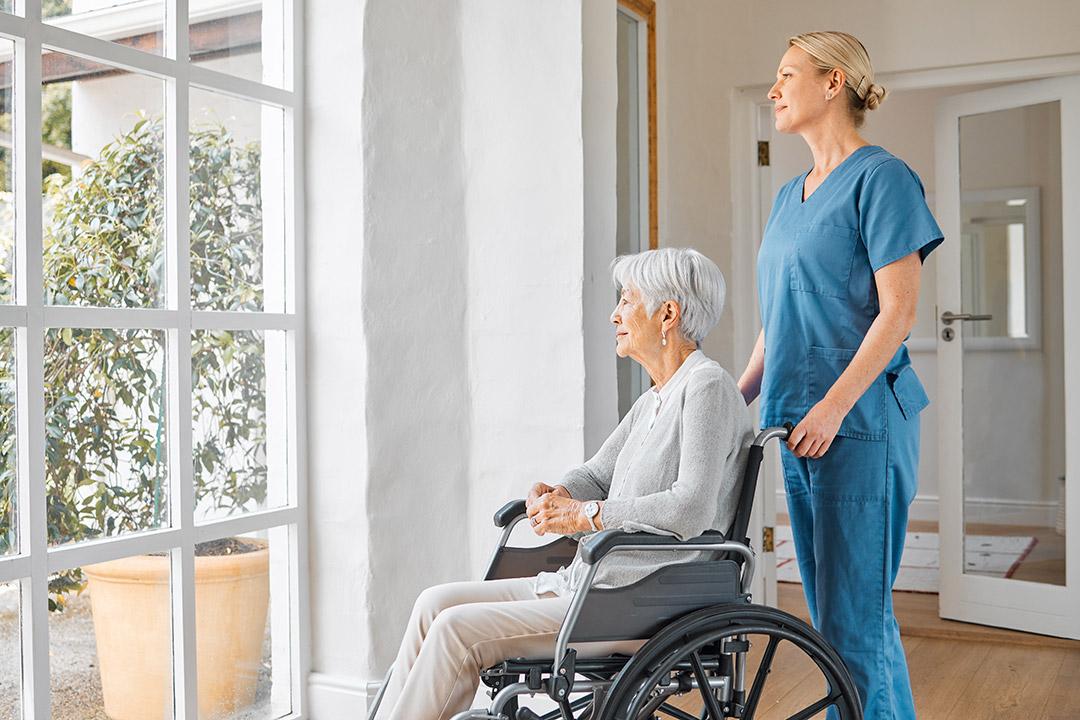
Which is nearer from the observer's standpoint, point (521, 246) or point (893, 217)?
point (893, 217)

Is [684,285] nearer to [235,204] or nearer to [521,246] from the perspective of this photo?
[521,246]

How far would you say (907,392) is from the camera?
1.96 m

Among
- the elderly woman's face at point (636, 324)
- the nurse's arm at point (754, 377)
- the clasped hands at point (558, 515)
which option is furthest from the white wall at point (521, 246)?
the clasped hands at point (558, 515)

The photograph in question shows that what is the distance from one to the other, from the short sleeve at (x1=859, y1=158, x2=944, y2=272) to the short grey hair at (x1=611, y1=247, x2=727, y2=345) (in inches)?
10.7

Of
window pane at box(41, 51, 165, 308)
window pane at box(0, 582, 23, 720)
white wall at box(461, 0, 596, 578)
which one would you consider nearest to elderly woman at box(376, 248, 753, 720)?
white wall at box(461, 0, 596, 578)

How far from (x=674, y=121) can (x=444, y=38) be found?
1193 mm

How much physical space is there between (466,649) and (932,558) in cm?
398

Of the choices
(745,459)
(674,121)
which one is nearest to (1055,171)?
(674,121)

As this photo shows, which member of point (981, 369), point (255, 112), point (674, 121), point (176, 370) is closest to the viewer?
point (176, 370)

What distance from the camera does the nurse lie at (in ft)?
6.24

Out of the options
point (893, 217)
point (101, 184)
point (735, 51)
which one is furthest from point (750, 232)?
point (101, 184)

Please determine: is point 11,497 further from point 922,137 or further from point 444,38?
point 922,137

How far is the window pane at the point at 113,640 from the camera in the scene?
208 cm

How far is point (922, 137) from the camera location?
6.09 m
